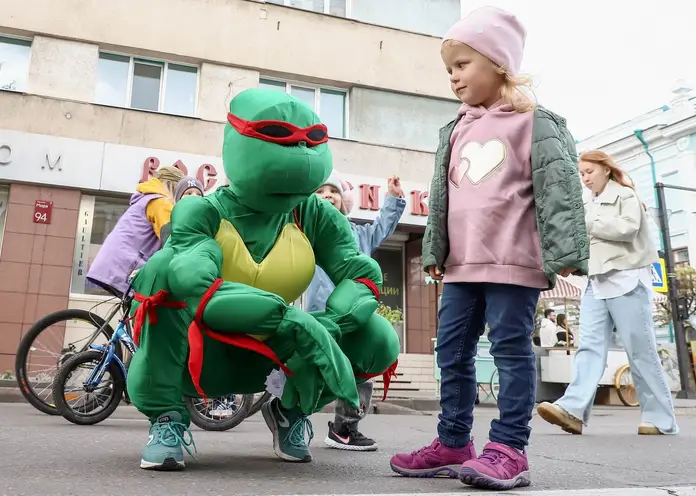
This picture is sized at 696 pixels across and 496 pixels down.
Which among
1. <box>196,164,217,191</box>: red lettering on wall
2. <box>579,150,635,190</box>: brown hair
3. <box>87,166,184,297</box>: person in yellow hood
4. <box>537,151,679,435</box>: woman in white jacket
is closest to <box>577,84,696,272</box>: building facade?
<box>196,164,217,191</box>: red lettering on wall

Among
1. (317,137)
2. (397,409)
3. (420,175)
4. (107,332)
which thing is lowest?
(397,409)

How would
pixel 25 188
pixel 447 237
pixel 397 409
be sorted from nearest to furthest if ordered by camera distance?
pixel 447 237, pixel 397 409, pixel 25 188

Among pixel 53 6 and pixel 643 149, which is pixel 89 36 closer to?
pixel 53 6

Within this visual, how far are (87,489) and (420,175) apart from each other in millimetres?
11858

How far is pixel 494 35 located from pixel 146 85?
1066cm

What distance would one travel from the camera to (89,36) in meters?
11.7

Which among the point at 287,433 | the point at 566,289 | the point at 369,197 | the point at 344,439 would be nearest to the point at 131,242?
the point at 344,439

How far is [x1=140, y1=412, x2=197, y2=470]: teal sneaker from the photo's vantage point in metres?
2.41

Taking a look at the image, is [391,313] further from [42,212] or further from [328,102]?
[42,212]

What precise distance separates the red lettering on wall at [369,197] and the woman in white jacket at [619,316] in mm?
7602

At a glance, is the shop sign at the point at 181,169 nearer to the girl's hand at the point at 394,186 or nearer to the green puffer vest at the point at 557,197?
the girl's hand at the point at 394,186

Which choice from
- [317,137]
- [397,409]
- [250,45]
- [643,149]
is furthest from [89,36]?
[643,149]

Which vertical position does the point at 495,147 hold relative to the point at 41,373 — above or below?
above

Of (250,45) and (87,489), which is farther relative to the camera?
(250,45)
